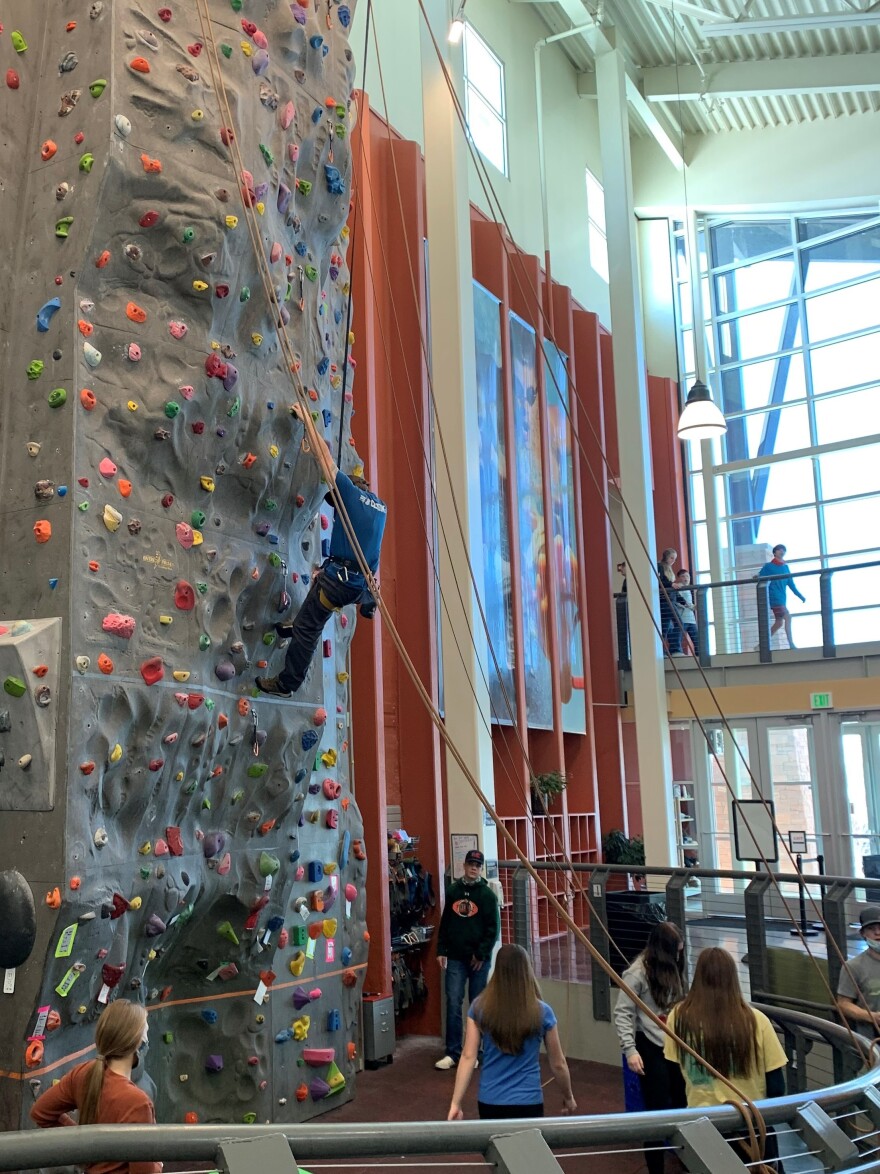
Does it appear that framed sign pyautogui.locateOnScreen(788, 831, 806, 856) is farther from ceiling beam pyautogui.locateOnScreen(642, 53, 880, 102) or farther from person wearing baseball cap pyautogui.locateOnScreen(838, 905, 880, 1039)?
ceiling beam pyautogui.locateOnScreen(642, 53, 880, 102)

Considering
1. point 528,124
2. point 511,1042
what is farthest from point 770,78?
point 511,1042

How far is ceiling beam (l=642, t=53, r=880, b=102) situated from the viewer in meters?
13.4

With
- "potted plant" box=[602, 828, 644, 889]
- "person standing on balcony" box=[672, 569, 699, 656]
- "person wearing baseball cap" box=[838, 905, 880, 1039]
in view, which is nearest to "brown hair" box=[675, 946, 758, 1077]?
"person wearing baseball cap" box=[838, 905, 880, 1039]

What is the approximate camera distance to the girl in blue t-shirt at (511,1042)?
400cm

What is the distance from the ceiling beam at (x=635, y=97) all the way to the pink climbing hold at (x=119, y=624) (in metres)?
9.31

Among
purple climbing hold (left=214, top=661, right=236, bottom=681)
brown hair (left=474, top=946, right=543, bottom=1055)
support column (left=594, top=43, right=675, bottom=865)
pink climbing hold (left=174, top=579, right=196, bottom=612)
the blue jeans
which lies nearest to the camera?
brown hair (left=474, top=946, right=543, bottom=1055)

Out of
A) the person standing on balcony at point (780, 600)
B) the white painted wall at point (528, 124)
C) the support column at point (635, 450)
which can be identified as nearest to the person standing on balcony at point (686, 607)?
the person standing on balcony at point (780, 600)

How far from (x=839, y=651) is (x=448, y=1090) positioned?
7.06 meters

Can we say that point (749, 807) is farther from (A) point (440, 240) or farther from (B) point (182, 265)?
(B) point (182, 265)

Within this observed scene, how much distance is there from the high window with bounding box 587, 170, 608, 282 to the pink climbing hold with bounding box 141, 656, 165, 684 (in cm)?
1250

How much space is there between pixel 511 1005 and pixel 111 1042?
1487mm

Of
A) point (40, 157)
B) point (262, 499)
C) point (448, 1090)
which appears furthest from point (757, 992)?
point (40, 157)

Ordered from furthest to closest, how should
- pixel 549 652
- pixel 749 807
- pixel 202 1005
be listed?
pixel 549 652, pixel 749 807, pixel 202 1005

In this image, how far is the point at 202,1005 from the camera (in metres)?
6.29
